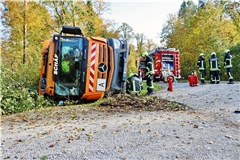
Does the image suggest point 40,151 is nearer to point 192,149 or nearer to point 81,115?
point 192,149

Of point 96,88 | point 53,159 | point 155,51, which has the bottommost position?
point 53,159

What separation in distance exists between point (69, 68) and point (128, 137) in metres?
4.08

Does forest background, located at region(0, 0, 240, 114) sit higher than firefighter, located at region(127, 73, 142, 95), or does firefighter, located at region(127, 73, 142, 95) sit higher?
forest background, located at region(0, 0, 240, 114)

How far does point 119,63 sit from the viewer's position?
7945 millimetres

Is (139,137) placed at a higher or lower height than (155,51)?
lower

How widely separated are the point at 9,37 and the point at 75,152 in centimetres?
1403

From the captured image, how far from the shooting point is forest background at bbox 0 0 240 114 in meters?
7.24

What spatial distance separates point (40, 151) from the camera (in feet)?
10.6

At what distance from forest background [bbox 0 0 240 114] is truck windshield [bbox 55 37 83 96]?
73 centimetres

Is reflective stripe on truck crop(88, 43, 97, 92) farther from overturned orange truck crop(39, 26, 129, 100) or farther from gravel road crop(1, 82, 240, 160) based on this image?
gravel road crop(1, 82, 240, 160)

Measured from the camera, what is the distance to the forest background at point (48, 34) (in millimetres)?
7238

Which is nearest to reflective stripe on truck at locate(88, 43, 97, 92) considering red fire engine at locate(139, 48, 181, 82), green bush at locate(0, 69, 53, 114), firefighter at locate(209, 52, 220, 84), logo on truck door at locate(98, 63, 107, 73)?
logo on truck door at locate(98, 63, 107, 73)

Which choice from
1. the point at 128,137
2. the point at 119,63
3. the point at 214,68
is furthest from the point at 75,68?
the point at 214,68

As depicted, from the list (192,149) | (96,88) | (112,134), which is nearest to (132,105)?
(96,88)
